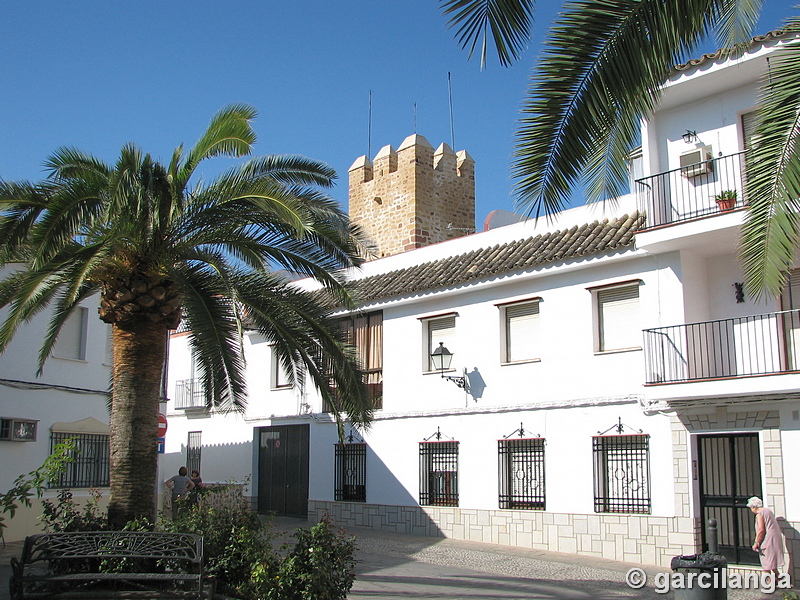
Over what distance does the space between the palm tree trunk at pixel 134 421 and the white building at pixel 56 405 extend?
20.0 ft

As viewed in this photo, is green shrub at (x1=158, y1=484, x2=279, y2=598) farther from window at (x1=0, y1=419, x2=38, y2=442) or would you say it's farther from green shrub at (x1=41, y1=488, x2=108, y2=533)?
window at (x1=0, y1=419, x2=38, y2=442)

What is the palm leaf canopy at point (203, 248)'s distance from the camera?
1016 centimetres

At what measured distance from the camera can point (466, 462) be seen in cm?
1728

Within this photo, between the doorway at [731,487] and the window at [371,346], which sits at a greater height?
the window at [371,346]

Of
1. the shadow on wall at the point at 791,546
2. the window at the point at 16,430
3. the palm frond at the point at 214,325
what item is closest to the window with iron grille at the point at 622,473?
the shadow on wall at the point at 791,546

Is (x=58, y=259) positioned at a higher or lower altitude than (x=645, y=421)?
higher

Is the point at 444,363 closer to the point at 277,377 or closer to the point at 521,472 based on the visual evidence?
the point at 521,472

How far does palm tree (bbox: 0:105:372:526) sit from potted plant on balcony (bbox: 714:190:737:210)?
608 centimetres

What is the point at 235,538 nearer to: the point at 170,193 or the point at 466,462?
the point at 170,193

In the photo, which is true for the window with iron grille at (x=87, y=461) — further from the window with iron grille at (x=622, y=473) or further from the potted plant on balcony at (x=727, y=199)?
the potted plant on balcony at (x=727, y=199)

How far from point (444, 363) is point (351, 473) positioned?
13.2 ft

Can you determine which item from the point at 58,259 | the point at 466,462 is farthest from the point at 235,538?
the point at 466,462

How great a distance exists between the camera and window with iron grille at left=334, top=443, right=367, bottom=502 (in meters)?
19.5

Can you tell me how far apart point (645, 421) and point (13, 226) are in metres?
10.6
